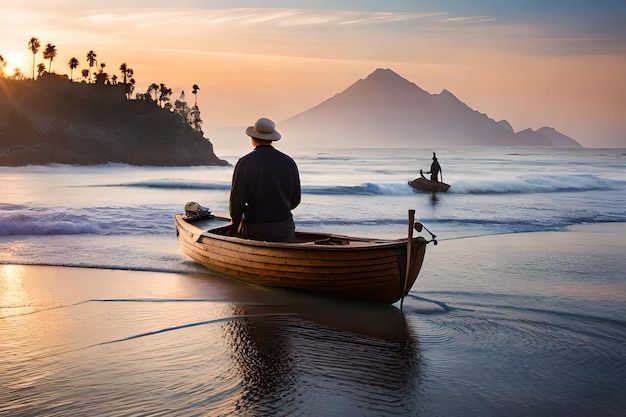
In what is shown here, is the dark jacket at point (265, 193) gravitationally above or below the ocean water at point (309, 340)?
above

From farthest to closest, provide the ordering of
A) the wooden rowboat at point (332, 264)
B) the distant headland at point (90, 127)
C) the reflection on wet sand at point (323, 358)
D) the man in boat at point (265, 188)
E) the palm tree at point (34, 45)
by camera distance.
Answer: the palm tree at point (34, 45) → the distant headland at point (90, 127) → the man in boat at point (265, 188) → the wooden rowboat at point (332, 264) → the reflection on wet sand at point (323, 358)

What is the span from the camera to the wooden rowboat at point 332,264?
23.9ft

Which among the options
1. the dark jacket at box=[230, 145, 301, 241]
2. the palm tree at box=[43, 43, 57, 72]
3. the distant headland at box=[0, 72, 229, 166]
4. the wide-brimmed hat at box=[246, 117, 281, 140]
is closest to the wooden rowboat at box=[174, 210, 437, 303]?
the dark jacket at box=[230, 145, 301, 241]

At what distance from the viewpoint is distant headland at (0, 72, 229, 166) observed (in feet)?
429

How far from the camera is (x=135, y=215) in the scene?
62.2 feet

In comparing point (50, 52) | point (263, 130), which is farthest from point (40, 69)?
point (263, 130)

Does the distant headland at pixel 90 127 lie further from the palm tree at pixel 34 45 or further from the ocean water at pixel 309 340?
the ocean water at pixel 309 340

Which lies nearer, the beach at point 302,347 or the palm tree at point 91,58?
the beach at point 302,347

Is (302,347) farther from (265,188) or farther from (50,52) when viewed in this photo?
(50,52)

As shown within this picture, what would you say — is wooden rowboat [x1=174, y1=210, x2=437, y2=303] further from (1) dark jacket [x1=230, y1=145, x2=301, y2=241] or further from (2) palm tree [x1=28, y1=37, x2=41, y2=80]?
(2) palm tree [x1=28, y1=37, x2=41, y2=80]

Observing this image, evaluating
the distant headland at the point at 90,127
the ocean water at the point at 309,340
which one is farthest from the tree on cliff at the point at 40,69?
the ocean water at the point at 309,340

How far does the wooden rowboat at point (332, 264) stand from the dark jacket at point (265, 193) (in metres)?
0.29

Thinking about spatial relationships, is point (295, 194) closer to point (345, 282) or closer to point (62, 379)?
point (345, 282)

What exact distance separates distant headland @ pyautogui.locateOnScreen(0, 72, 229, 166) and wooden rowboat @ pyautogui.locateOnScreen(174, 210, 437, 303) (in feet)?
387
